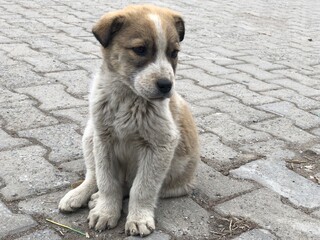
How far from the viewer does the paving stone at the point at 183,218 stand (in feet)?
10.0

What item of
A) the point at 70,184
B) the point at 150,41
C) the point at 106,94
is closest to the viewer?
the point at 150,41

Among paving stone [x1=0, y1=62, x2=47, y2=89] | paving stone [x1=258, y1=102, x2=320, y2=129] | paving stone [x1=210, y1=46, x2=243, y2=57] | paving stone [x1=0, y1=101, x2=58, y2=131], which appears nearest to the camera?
paving stone [x1=0, y1=101, x2=58, y2=131]

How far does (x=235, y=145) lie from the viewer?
4.36 meters

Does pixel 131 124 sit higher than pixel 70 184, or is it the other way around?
pixel 131 124

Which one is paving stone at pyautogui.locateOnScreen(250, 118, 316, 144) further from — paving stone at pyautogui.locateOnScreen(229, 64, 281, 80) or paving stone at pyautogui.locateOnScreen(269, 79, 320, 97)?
paving stone at pyautogui.locateOnScreen(229, 64, 281, 80)

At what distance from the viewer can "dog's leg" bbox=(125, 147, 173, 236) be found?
122 inches

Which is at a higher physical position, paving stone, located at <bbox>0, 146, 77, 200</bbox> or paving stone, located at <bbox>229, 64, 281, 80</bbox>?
paving stone, located at <bbox>0, 146, 77, 200</bbox>

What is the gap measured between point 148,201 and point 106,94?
2.36ft

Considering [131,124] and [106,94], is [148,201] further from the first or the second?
[106,94]

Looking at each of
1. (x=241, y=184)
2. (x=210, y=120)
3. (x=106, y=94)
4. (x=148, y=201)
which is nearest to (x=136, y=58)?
(x=106, y=94)

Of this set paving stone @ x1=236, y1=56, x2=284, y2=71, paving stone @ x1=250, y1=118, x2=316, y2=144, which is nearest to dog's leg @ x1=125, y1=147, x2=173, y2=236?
paving stone @ x1=250, y1=118, x2=316, y2=144

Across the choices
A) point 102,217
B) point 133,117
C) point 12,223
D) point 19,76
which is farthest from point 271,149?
point 19,76

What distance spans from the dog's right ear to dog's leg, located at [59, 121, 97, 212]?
61 centimetres

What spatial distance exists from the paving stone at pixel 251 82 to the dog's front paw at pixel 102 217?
3.20 meters
